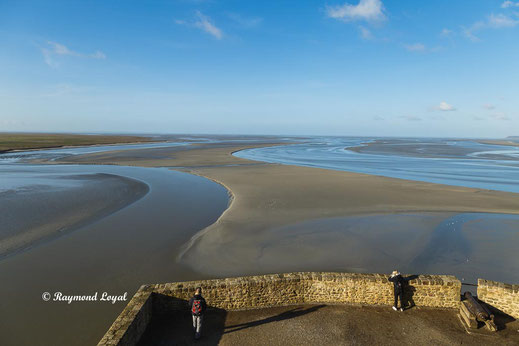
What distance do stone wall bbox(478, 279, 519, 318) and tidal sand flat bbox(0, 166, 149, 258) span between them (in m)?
18.8

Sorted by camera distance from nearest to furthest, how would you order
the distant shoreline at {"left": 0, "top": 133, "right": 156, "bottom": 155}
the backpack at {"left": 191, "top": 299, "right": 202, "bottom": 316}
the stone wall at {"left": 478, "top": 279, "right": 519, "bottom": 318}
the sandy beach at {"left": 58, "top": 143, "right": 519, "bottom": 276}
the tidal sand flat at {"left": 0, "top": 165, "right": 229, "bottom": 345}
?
1. the backpack at {"left": 191, "top": 299, "right": 202, "bottom": 316}
2. the stone wall at {"left": 478, "top": 279, "right": 519, "bottom": 318}
3. the tidal sand flat at {"left": 0, "top": 165, "right": 229, "bottom": 345}
4. the sandy beach at {"left": 58, "top": 143, "right": 519, "bottom": 276}
5. the distant shoreline at {"left": 0, "top": 133, "right": 156, "bottom": 155}

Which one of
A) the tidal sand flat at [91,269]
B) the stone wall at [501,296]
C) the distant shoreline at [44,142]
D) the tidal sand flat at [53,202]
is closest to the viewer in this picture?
the stone wall at [501,296]

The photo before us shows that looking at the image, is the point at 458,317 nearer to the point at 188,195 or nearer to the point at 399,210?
the point at 399,210

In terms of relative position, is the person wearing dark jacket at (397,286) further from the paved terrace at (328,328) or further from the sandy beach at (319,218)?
the sandy beach at (319,218)

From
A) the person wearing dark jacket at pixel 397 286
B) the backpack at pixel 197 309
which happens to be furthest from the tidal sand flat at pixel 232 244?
the backpack at pixel 197 309

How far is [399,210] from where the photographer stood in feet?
62.6

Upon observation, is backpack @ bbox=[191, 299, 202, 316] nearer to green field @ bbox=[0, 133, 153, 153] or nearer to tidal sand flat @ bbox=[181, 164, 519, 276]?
tidal sand flat @ bbox=[181, 164, 519, 276]

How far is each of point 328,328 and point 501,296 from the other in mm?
5424

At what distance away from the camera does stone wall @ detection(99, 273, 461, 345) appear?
8.11 metres

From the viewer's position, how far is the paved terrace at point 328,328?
23.5 ft

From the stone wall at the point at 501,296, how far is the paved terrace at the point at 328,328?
286mm

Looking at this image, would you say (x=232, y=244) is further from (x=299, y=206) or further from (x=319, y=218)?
(x=299, y=206)

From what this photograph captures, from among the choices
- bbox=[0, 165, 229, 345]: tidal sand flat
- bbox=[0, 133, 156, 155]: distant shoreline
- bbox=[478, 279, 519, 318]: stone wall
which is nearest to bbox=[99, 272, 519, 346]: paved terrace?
bbox=[478, 279, 519, 318]: stone wall

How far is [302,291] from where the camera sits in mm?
8562
